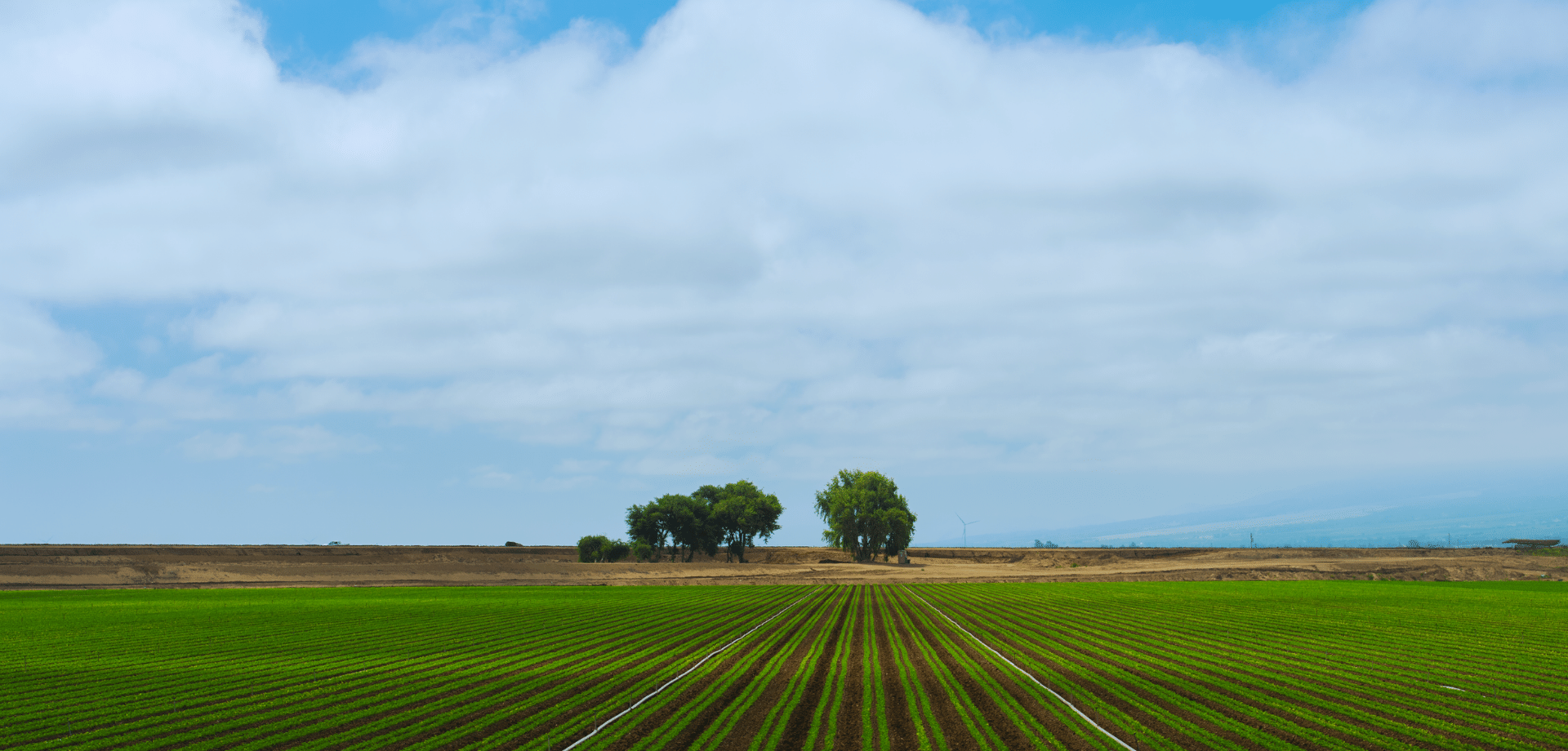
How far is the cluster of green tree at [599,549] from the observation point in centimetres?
12838

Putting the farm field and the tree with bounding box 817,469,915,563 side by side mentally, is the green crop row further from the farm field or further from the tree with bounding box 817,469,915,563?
the tree with bounding box 817,469,915,563

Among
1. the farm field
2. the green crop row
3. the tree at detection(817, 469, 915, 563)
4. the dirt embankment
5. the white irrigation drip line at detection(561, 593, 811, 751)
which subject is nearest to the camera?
the white irrigation drip line at detection(561, 593, 811, 751)

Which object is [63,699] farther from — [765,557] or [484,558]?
[765,557]

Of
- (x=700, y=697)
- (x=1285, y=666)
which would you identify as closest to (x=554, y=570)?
(x=700, y=697)

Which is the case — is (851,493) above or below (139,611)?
above

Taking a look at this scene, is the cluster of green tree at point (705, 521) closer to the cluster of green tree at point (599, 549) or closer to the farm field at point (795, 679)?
the cluster of green tree at point (599, 549)

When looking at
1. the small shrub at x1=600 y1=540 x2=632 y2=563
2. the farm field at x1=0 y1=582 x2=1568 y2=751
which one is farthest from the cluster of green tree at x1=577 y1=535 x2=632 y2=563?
the farm field at x1=0 y1=582 x2=1568 y2=751

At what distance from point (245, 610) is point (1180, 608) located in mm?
59375

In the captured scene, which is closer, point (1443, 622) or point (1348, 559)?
point (1443, 622)

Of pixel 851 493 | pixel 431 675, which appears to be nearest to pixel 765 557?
pixel 851 493

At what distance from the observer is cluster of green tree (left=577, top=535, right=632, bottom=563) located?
128375 millimetres

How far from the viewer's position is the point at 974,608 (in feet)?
179

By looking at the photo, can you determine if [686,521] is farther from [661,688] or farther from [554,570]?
[661,688]

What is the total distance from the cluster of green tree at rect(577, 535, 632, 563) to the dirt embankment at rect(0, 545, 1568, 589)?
1535 centimetres
